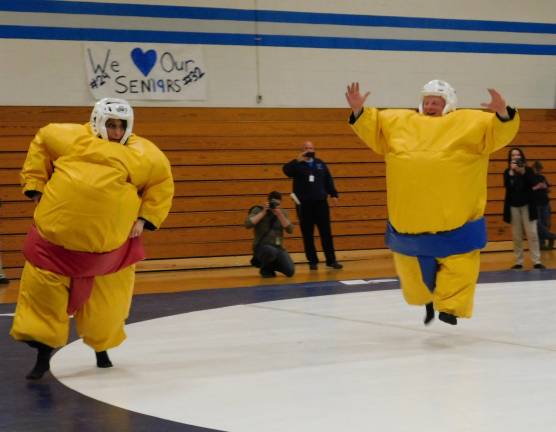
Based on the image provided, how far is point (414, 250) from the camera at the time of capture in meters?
6.10

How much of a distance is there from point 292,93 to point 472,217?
7.54 m

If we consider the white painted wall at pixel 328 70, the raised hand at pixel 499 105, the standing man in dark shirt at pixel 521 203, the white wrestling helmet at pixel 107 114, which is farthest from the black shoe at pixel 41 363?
the white painted wall at pixel 328 70

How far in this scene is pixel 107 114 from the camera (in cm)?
511

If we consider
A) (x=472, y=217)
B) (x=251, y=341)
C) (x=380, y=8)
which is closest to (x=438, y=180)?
(x=472, y=217)

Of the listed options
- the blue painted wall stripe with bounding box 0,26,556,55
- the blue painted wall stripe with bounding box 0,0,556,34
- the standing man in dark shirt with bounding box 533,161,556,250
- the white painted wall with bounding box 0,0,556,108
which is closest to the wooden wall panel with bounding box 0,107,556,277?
the white painted wall with bounding box 0,0,556,108

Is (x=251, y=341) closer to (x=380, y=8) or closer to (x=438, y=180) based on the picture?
(x=438, y=180)

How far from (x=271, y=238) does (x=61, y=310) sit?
6073mm

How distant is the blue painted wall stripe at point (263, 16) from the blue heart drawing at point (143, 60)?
454 millimetres

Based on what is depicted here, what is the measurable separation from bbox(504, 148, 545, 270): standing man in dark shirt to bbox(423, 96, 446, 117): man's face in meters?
5.10

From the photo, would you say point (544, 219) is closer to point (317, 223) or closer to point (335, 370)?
point (317, 223)

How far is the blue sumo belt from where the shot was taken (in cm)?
600

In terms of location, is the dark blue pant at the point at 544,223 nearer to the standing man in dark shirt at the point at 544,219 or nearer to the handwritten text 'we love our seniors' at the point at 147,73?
the standing man in dark shirt at the point at 544,219

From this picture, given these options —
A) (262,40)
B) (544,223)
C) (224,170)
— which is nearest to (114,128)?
(224,170)

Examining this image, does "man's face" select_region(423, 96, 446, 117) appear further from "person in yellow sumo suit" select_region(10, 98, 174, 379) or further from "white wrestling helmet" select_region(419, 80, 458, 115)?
"person in yellow sumo suit" select_region(10, 98, 174, 379)
